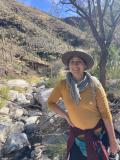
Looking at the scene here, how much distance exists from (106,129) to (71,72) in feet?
2.19

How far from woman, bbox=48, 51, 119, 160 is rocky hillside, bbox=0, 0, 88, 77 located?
689 inches

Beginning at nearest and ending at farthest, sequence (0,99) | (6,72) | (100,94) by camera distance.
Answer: (100,94) → (0,99) → (6,72)

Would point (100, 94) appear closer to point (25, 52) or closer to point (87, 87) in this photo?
point (87, 87)

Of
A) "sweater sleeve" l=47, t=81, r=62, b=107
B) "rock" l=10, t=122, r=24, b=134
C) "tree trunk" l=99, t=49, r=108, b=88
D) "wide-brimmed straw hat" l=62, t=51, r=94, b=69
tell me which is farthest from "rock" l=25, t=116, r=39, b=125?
"wide-brimmed straw hat" l=62, t=51, r=94, b=69

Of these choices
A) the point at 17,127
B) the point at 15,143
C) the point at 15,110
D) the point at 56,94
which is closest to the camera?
the point at 56,94

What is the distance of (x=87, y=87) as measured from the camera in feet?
14.9

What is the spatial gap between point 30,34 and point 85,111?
2721cm

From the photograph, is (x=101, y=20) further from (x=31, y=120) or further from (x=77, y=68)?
(x=77, y=68)

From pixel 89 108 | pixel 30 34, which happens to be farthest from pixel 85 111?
pixel 30 34

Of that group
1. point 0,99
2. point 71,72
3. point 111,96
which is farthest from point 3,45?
point 71,72

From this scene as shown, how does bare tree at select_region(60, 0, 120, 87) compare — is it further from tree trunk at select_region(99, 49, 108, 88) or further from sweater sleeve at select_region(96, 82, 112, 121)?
sweater sleeve at select_region(96, 82, 112, 121)

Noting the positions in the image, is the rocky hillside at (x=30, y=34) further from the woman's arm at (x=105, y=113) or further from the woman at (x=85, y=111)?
the woman's arm at (x=105, y=113)

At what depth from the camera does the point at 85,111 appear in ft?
14.8

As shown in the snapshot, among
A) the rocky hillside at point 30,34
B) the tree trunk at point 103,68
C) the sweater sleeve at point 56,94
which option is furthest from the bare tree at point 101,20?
the rocky hillside at point 30,34
